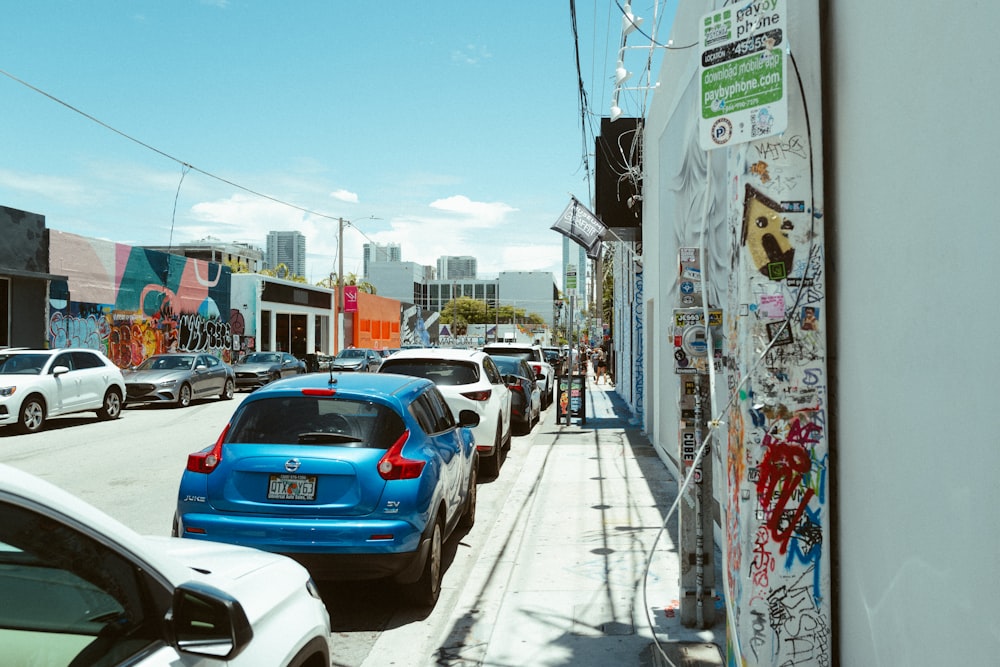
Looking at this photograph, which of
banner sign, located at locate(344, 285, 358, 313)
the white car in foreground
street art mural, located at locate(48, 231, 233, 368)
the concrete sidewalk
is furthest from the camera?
banner sign, located at locate(344, 285, 358, 313)

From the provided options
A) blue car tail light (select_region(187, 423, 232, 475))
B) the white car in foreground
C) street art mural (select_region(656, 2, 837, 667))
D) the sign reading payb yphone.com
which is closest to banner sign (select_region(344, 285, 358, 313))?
blue car tail light (select_region(187, 423, 232, 475))

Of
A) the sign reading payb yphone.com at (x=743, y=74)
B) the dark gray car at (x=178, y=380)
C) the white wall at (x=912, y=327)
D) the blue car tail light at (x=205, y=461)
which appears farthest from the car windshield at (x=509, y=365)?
the white wall at (x=912, y=327)

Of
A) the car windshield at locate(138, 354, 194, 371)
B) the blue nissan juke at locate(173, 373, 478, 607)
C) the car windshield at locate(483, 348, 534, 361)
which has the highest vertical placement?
the car windshield at locate(483, 348, 534, 361)

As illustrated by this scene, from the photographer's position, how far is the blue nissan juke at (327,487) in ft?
17.5

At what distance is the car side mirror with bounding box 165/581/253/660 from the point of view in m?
2.17

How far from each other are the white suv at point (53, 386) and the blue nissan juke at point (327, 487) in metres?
12.1

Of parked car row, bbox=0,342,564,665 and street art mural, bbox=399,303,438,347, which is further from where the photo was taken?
street art mural, bbox=399,303,438,347

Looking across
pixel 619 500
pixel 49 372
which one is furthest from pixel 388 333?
pixel 619 500

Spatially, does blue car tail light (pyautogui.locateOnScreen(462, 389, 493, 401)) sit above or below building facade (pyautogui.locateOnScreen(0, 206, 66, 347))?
below

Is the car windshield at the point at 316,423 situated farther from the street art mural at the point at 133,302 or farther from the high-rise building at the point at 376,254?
the high-rise building at the point at 376,254

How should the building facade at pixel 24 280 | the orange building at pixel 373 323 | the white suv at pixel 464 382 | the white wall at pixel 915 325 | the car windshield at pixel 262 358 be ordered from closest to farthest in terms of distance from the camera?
the white wall at pixel 915 325
the white suv at pixel 464 382
the building facade at pixel 24 280
the car windshield at pixel 262 358
the orange building at pixel 373 323

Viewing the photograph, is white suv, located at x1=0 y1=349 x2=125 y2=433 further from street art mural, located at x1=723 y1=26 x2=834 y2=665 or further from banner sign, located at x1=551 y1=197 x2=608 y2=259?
street art mural, located at x1=723 y1=26 x2=834 y2=665

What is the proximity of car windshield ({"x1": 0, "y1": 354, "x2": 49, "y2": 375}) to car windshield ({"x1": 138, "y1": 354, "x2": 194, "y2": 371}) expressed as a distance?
536 cm

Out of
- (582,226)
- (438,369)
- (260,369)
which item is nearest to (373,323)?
(260,369)
